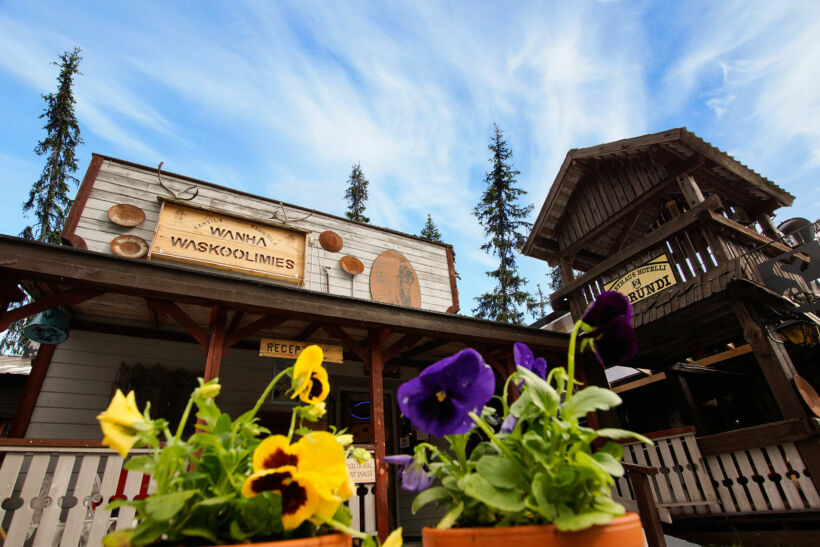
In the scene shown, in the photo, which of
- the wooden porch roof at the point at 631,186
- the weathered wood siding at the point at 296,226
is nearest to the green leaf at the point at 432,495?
the weathered wood siding at the point at 296,226

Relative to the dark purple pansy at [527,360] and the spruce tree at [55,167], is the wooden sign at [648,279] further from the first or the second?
the spruce tree at [55,167]

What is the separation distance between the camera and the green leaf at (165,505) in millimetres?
666

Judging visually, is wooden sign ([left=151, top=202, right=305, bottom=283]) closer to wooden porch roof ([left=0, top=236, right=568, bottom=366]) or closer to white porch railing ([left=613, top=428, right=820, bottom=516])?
wooden porch roof ([left=0, top=236, right=568, bottom=366])

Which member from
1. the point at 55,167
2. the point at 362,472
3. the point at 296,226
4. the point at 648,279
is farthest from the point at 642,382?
the point at 55,167

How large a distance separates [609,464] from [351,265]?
6.86m

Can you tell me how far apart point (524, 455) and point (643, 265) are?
23.6 ft

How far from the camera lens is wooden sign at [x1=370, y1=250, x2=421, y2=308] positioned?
25.5ft

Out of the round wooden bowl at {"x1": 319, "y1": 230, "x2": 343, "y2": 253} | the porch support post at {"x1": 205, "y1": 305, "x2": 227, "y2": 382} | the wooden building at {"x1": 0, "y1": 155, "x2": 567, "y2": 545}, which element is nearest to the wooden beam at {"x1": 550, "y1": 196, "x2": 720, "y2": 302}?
the wooden building at {"x1": 0, "y1": 155, "x2": 567, "y2": 545}

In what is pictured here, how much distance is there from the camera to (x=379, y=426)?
184 inches

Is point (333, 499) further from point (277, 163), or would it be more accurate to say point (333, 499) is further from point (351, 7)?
point (277, 163)

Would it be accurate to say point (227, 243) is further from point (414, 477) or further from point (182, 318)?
point (414, 477)

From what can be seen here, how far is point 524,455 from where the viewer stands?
36.1 inches

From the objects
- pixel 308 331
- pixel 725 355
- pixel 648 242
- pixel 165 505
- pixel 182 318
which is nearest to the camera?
pixel 165 505

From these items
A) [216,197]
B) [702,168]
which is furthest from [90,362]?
[702,168]
